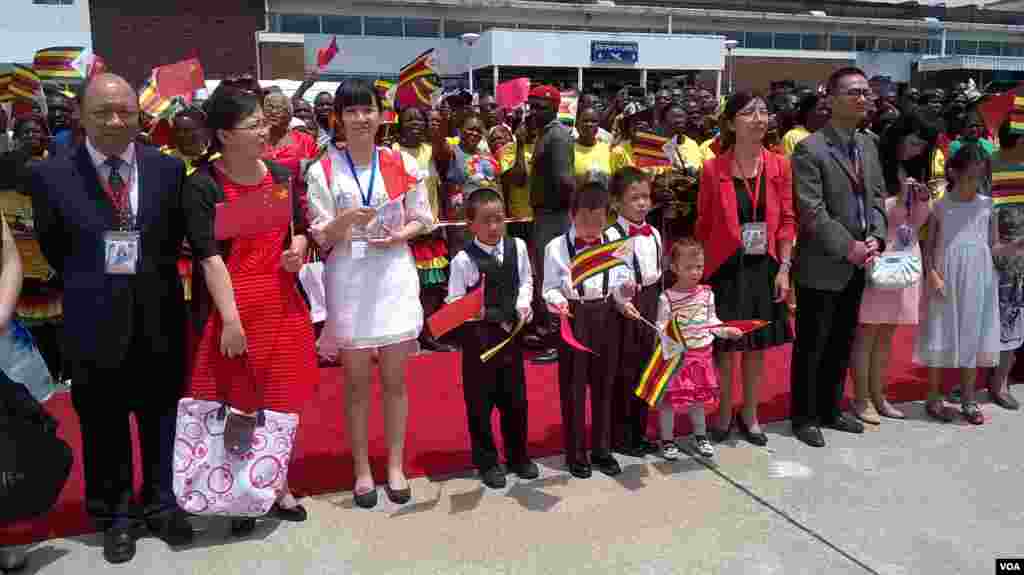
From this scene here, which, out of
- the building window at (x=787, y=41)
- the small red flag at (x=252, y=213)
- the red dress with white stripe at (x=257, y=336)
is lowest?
the red dress with white stripe at (x=257, y=336)

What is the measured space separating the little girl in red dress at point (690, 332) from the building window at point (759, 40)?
4344 centimetres

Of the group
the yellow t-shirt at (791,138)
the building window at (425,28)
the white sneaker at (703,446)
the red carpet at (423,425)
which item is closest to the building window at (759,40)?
the building window at (425,28)

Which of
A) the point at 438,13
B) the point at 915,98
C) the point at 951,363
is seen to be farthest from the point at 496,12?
the point at 951,363

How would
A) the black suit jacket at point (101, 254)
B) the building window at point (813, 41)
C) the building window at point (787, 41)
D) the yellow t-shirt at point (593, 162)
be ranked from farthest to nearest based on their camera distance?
the building window at point (813, 41) < the building window at point (787, 41) < the yellow t-shirt at point (593, 162) < the black suit jacket at point (101, 254)

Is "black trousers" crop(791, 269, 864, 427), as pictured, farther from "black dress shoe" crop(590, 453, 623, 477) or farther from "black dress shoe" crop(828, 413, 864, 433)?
"black dress shoe" crop(590, 453, 623, 477)

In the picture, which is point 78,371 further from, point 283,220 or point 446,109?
point 446,109

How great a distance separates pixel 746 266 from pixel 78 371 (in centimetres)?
318

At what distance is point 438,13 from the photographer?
3594 cm

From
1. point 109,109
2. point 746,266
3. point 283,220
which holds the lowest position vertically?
point 746,266

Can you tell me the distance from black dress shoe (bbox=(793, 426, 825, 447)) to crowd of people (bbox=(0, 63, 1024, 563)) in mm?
32

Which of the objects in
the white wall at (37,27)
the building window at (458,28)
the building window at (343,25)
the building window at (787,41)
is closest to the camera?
the white wall at (37,27)

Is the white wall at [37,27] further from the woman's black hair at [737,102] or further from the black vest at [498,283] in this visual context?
the woman's black hair at [737,102]

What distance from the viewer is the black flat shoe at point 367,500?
349cm

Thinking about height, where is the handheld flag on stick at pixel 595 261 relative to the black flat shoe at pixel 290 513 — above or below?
above
